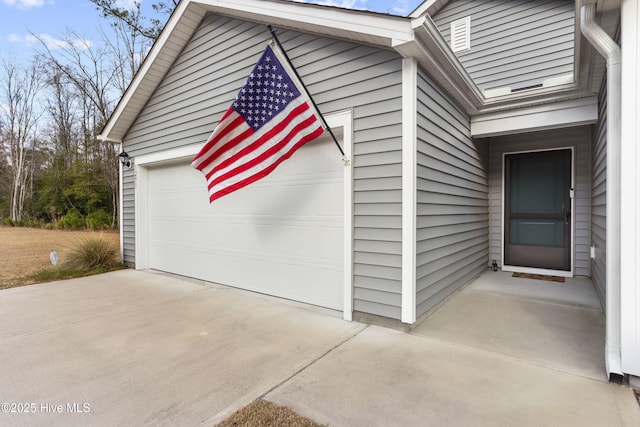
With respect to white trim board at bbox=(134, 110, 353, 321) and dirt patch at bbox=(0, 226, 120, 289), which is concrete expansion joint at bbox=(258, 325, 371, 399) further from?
dirt patch at bbox=(0, 226, 120, 289)

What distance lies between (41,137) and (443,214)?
23.0 meters

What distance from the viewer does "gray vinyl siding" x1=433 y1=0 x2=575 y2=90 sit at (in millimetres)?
5469

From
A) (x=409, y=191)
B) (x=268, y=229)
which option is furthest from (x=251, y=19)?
(x=409, y=191)

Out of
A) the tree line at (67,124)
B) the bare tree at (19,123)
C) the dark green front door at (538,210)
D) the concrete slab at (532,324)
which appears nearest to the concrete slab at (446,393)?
the concrete slab at (532,324)

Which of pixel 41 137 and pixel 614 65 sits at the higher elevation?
pixel 41 137

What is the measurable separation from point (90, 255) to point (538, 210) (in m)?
8.09

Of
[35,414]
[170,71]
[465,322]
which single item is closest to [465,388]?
[465,322]

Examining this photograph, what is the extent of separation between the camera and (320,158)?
12.4 feet

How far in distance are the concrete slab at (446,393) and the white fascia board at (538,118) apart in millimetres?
3246

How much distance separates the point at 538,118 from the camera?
4312mm

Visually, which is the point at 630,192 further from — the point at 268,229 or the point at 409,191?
the point at 268,229

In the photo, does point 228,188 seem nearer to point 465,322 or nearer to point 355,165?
point 355,165

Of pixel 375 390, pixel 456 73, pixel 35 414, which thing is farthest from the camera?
pixel 456 73

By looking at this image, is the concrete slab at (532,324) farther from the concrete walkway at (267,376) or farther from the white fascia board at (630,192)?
the white fascia board at (630,192)
